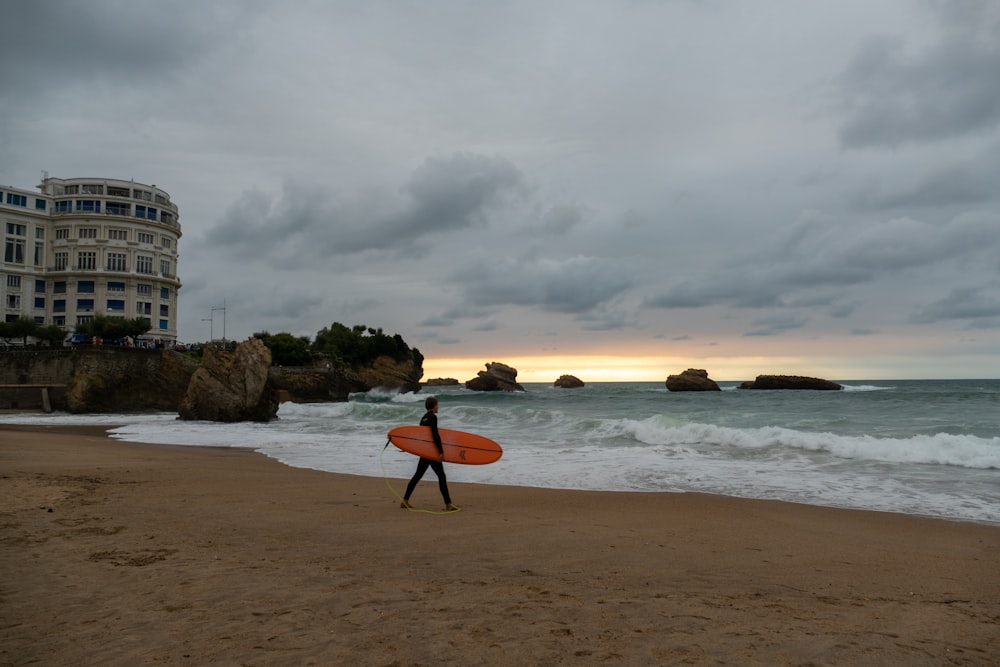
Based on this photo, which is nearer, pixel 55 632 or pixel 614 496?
A: pixel 55 632

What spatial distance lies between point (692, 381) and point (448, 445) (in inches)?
2893

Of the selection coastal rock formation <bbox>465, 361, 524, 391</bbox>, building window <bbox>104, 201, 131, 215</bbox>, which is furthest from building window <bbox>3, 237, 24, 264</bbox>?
coastal rock formation <bbox>465, 361, 524, 391</bbox>

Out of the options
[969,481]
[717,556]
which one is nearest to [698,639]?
[717,556]

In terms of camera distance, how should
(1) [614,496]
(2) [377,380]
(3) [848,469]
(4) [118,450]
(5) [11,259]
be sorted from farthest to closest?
(2) [377,380] → (5) [11,259] → (4) [118,450] → (3) [848,469] → (1) [614,496]

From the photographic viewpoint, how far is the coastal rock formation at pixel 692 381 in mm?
79500

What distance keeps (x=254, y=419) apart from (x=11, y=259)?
48120mm

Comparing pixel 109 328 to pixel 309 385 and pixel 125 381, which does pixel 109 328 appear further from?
pixel 309 385

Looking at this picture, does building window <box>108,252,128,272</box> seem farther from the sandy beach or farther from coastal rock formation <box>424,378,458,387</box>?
coastal rock formation <box>424,378,458,387</box>

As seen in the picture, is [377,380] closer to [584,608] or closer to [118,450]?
[118,450]

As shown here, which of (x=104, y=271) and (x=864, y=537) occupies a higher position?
(x=104, y=271)

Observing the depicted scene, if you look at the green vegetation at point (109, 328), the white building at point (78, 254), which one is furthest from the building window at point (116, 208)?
the green vegetation at point (109, 328)

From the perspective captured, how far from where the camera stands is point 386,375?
8906 centimetres

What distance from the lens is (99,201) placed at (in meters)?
66.3

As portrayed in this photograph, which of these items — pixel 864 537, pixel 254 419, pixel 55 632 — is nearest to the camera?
pixel 55 632
